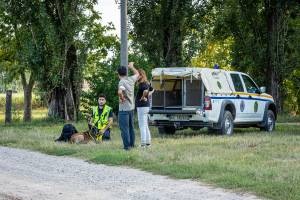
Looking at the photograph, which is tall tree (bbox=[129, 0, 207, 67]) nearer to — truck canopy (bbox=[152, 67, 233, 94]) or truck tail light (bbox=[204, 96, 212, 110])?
truck canopy (bbox=[152, 67, 233, 94])

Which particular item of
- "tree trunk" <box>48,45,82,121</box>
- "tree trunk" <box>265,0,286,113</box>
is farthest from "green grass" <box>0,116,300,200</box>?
"tree trunk" <box>265,0,286,113</box>

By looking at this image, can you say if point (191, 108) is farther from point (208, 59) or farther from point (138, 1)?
point (208, 59)

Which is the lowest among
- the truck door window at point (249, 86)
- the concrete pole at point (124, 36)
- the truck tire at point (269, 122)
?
the truck tire at point (269, 122)

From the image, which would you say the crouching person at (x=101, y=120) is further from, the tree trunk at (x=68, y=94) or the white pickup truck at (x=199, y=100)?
the tree trunk at (x=68, y=94)

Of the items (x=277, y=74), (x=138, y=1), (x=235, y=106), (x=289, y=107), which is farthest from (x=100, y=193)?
(x=289, y=107)

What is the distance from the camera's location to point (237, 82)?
65.6 feet

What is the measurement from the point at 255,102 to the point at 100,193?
1225 cm

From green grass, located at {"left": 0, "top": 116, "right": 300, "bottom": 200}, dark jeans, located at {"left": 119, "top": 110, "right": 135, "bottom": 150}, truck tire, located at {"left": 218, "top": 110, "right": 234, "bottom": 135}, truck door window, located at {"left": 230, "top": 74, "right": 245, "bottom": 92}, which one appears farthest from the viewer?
truck door window, located at {"left": 230, "top": 74, "right": 245, "bottom": 92}

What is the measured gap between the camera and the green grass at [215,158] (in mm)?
9664

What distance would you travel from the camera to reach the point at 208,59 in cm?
4719

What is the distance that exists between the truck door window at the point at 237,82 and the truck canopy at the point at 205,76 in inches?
17.8

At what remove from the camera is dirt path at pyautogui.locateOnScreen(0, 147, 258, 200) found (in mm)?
8945

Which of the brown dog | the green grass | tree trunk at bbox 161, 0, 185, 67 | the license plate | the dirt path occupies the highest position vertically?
tree trunk at bbox 161, 0, 185, 67

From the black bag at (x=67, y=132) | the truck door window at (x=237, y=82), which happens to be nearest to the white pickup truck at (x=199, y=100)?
the truck door window at (x=237, y=82)
